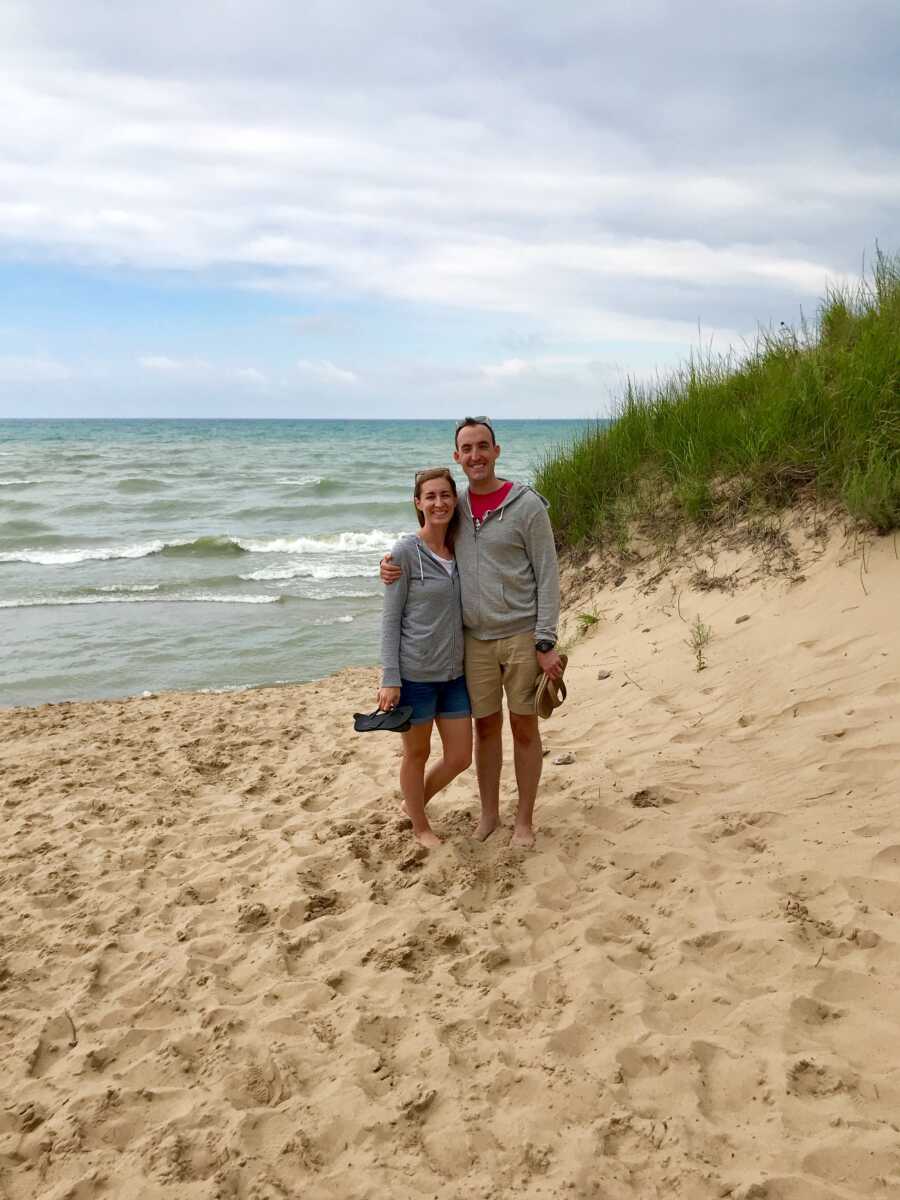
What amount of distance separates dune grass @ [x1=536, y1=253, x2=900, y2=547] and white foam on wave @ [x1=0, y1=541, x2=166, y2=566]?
9.29 metres

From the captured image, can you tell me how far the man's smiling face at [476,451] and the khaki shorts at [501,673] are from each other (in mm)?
710

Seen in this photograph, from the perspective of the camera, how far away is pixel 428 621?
403 cm

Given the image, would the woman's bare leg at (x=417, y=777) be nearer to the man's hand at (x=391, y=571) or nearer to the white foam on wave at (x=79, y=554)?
the man's hand at (x=391, y=571)

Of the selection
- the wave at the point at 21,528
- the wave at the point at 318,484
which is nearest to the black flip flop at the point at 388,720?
the wave at the point at 21,528

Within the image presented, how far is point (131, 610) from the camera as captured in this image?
11.7 m

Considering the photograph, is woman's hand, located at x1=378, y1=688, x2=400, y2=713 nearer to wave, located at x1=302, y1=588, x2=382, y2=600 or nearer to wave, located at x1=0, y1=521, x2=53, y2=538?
wave, located at x1=302, y1=588, x2=382, y2=600

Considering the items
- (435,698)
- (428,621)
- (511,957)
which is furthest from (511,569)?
(511,957)

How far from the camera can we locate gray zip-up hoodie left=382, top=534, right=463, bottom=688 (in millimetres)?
4016

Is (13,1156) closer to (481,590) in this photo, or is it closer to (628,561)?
(481,590)

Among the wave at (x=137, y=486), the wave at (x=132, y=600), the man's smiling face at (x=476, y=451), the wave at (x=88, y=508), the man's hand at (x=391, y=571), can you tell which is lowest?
the wave at (x=132, y=600)

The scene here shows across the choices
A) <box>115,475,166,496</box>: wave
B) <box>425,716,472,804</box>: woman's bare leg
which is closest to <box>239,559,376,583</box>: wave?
<box>425,716,472,804</box>: woman's bare leg

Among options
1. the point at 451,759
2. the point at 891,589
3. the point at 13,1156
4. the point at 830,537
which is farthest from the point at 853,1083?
the point at 830,537

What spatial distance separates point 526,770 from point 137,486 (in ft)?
79.8

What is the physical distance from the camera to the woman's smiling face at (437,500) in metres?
3.95
